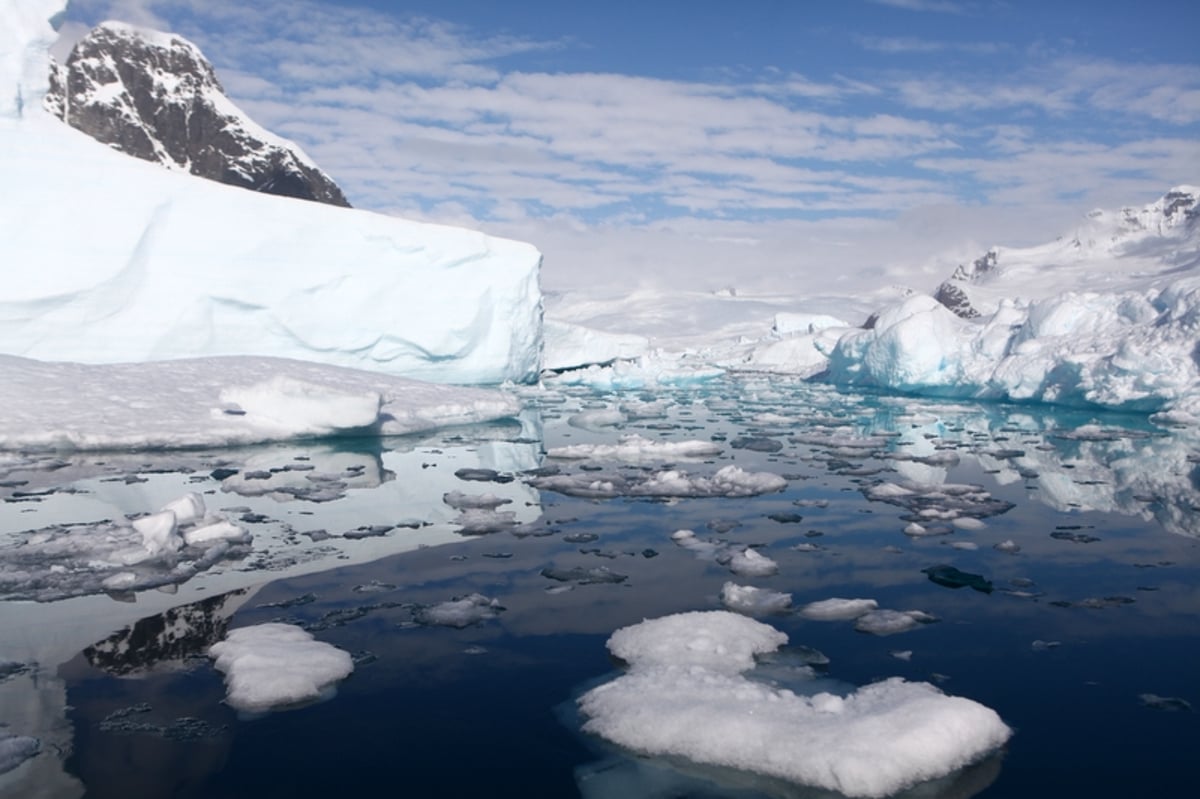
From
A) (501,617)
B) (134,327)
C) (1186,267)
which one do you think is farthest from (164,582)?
(1186,267)

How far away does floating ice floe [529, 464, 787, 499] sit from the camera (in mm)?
8969

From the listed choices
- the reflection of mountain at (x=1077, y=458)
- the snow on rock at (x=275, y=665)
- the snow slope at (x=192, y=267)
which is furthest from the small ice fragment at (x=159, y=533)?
the snow slope at (x=192, y=267)

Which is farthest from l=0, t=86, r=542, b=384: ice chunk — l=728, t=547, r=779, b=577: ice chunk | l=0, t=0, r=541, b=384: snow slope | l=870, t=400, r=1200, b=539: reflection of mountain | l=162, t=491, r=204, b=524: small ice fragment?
l=728, t=547, r=779, b=577: ice chunk

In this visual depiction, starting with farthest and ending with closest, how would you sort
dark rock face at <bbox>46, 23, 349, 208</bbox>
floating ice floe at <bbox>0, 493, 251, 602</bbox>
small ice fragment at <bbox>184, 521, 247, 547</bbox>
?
1. dark rock face at <bbox>46, 23, 349, 208</bbox>
2. small ice fragment at <bbox>184, 521, 247, 547</bbox>
3. floating ice floe at <bbox>0, 493, 251, 602</bbox>

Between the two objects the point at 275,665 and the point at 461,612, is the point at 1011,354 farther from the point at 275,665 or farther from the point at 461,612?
the point at 275,665

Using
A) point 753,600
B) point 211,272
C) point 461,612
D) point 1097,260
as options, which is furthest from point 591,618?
point 1097,260

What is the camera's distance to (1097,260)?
9200 cm

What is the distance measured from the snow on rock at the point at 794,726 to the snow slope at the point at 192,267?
13.9 m

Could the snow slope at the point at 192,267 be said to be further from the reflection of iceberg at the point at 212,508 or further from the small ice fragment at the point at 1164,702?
the small ice fragment at the point at 1164,702

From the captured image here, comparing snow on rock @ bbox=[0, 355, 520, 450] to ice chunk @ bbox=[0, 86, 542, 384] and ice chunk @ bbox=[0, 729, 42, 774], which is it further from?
ice chunk @ bbox=[0, 729, 42, 774]

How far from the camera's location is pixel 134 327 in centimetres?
1534

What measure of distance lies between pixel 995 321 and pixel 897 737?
2316 centimetres

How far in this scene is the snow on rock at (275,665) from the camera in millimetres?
4066

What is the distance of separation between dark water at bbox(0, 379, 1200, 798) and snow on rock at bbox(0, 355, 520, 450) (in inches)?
19.1
